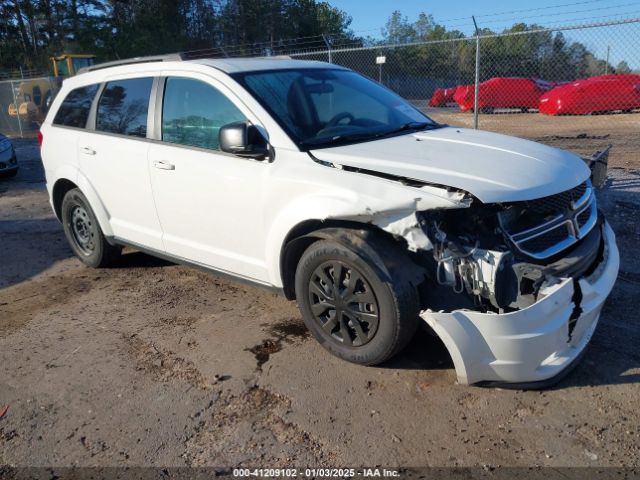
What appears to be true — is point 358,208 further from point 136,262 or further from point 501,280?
point 136,262

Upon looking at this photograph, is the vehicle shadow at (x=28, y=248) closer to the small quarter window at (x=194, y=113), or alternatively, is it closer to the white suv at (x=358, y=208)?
the white suv at (x=358, y=208)

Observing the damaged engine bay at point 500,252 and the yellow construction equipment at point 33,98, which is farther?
the yellow construction equipment at point 33,98

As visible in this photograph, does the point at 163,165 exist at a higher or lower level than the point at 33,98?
lower

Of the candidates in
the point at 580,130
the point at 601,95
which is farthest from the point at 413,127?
the point at 601,95

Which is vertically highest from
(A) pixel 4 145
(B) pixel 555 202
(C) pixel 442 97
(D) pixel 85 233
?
(B) pixel 555 202

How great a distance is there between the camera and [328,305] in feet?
11.5

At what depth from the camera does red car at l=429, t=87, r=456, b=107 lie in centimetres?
2656

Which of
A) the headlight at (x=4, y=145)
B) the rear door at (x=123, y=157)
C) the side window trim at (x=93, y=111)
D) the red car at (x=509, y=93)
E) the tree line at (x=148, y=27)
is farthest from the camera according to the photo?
the tree line at (x=148, y=27)

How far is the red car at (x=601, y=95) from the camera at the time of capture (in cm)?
1817

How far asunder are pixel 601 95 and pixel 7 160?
1744cm

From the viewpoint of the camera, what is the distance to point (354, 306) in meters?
3.38

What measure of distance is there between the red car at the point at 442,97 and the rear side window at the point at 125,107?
23532 millimetres

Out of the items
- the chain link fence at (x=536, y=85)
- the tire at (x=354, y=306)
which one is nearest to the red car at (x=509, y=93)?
the chain link fence at (x=536, y=85)

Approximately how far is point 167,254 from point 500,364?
2.84 meters
